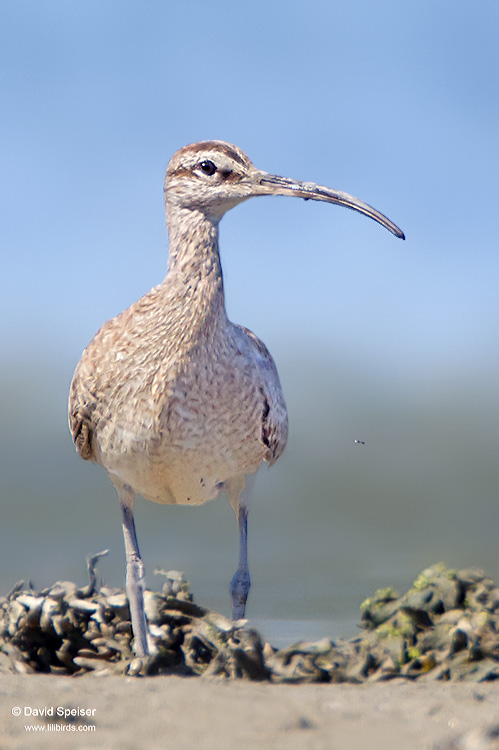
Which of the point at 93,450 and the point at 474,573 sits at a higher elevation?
the point at 93,450

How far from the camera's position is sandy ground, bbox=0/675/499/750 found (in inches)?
190

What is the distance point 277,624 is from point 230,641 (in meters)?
3.82

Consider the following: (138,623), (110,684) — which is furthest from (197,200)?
(110,684)

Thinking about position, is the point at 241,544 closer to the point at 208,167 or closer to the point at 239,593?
the point at 239,593

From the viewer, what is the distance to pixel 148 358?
8312mm

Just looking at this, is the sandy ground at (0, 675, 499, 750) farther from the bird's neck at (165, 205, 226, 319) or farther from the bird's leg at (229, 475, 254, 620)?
the bird's neck at (165, 205, 226, 319)

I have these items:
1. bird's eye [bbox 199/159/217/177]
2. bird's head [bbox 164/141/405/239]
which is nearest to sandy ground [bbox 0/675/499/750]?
bird's head [bbox 164/141/405/239]

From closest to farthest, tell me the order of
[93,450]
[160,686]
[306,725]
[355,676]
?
[306,725] < [160,686] < [355,676] < [93,450]

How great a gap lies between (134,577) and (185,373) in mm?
2043

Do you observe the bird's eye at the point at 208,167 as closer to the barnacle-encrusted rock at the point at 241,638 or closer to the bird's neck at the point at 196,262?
the bird's neck at the point at 196,262

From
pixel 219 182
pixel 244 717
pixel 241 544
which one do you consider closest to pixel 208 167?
pixel 219 182

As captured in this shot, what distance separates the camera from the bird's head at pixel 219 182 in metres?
8.63

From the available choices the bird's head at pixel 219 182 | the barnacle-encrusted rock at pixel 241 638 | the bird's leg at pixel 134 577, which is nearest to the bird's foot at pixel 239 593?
the barnacle-encrusted rock at pixel 241 638

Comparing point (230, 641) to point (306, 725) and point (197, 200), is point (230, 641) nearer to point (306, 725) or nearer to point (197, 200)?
point (306, 725)
